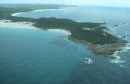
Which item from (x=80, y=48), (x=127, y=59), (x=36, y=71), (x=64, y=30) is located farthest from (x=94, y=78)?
(x=64, y=30)

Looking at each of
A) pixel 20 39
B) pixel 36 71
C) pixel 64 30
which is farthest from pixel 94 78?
pixel 64 30

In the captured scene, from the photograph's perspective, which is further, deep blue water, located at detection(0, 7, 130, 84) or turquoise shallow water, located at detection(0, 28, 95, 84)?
turquoise shallow water, located at detection(0, 28, 95, 84)

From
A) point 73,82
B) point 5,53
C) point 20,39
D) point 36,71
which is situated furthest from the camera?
point 20,39

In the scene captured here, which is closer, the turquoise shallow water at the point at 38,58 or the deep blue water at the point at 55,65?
the deep blue water at the point at 55,65

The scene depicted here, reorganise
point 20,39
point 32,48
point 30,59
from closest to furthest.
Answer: point 30,59 < point 32,48 < point 20,39

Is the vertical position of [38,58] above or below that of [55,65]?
above

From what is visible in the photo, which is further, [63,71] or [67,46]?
[67,46]

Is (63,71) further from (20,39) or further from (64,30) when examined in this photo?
(64,30)

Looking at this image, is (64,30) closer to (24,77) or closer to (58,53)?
(58,53)

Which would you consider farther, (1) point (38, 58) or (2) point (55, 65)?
(1) point (38, 58)
